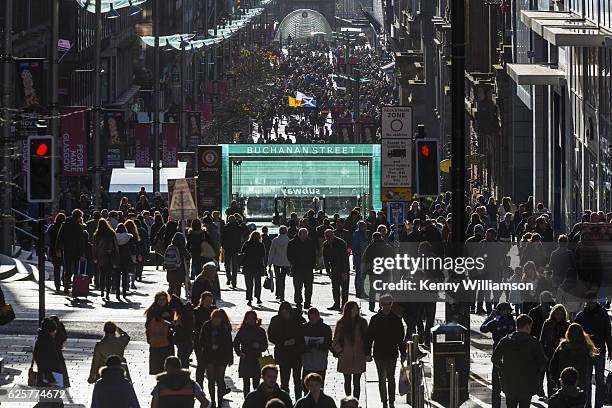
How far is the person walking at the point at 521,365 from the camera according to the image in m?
21.5

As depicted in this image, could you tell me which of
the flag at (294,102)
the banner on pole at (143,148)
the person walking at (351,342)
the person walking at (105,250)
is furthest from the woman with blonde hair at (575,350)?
the flag at (294,102)

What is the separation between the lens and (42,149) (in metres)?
27.5

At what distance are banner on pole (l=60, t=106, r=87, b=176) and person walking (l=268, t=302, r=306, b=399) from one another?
1090 inches

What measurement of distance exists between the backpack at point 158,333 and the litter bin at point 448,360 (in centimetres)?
324

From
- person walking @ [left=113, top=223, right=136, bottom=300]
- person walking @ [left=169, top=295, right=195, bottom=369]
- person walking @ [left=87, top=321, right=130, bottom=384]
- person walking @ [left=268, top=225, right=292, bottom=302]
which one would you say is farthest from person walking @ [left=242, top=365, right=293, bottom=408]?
person walking @ [left=113, top=223, right=136, bottom=300]

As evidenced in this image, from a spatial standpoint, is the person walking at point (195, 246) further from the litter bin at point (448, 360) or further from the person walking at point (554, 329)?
the person walking at point (554, 329)

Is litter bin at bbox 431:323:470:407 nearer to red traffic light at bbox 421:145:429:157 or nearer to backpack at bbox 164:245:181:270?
red traffic light at bbox 421:145:429:157

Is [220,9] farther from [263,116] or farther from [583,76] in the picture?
[583,76]

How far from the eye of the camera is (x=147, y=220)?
4238 cm

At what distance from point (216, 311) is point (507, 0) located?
50485mm

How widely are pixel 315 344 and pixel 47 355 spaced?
3.07 metres

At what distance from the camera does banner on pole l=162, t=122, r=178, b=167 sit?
222ft

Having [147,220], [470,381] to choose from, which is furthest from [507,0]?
[470,381]

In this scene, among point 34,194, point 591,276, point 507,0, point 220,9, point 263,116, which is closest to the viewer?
point 34,194
